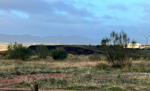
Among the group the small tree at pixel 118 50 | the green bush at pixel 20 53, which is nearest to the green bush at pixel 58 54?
the green bush at pixel 20 53

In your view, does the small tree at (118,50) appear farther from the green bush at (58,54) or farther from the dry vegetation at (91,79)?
the green bush at (58,54)

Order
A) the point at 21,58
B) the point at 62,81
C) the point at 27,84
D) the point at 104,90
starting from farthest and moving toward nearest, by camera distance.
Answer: the point at 21,58 < the point at 62,81 < the point at 27,84 < the point at 104,90

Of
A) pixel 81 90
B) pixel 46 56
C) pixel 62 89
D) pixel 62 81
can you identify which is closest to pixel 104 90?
pixel 81 90

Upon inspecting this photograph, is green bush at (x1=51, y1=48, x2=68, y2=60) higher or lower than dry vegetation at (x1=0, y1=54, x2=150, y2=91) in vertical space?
higher

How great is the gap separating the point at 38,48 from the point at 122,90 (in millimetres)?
42424

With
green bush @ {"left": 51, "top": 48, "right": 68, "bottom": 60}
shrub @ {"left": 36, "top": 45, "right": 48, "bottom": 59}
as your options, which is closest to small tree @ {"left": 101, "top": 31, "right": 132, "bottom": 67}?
green bush @ {"left": 51, "top": 48, "right": 68, "bottom": 60}

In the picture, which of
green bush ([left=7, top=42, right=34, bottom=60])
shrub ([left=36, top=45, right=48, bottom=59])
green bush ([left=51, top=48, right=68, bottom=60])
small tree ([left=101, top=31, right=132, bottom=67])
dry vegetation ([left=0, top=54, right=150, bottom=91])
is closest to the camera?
dry vegetation ([left=0, top=54, right=150, bottom=91])

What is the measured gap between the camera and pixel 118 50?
2423 cm

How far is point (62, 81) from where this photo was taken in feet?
41.4

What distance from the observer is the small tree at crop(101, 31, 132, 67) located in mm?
23844

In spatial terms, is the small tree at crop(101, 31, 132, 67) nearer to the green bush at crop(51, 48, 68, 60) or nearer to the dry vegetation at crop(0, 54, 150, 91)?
the dry vegetation at crop(0, 54, 150, 91)

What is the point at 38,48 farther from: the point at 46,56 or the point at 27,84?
the point at 27,84

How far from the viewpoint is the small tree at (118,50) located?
939 inches

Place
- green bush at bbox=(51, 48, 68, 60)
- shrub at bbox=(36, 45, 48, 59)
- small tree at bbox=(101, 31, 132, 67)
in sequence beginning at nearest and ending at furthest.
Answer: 1. small tree at bbox=(101, 31, 132, 67)
2. green bush at bbox=(51, 48, 68, 60)
3. shrub at bbox=(36, 45, 48, 59)
